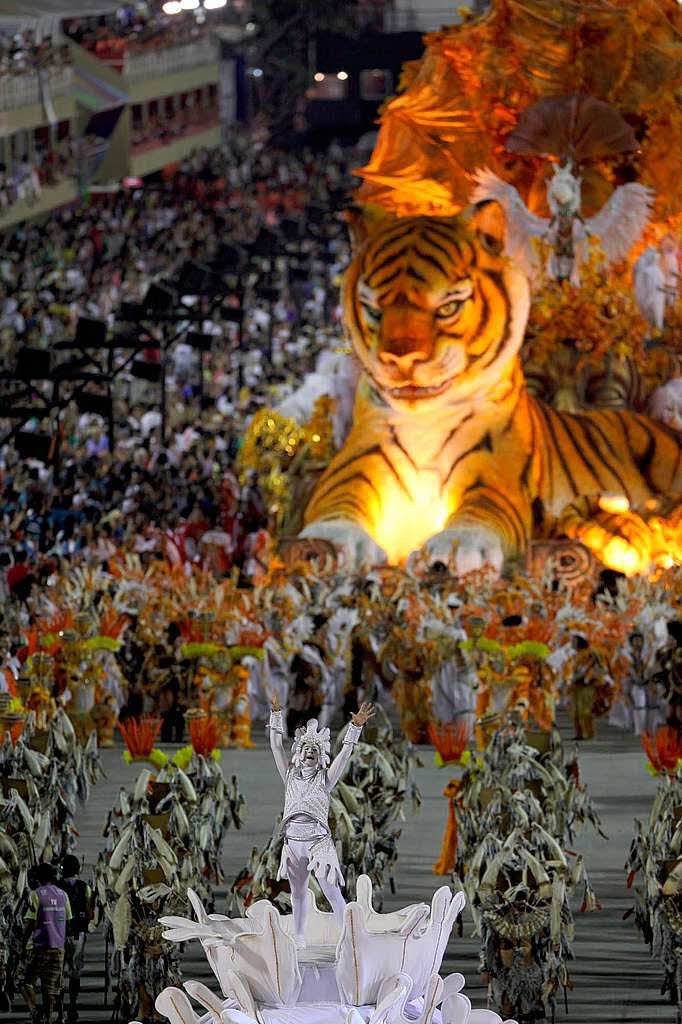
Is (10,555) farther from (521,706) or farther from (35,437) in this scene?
(521,706)

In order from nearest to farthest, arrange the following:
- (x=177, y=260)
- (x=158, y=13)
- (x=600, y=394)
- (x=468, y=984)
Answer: (x=468, y=984)
(x=600, y=394)
(x=177, y=260)
(x=158, y=13)

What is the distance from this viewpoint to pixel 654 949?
1389 cm

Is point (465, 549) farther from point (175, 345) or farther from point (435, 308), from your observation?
point (175, 345)

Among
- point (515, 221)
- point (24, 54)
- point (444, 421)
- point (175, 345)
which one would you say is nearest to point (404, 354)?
point (444, 421)

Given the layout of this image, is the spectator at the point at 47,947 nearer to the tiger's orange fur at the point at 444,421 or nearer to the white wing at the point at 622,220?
the tiger's orange fur at the point at 444,421

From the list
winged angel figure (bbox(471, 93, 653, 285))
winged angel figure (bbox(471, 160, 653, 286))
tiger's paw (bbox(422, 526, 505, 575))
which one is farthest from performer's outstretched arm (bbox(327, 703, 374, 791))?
winged angel figure (bbox(471, 93, 653, 285))

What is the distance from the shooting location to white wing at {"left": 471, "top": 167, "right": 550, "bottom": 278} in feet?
87.0

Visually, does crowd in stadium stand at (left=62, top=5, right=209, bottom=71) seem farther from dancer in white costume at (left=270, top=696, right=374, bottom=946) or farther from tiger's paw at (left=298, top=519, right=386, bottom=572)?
dancer in white costume at (left=270, top=696, right=374, bottom=946)

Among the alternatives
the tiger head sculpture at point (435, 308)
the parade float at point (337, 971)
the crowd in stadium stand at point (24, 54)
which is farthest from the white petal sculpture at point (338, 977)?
the crowd in stadium stand at point (24, 54)

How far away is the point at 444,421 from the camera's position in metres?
23.0

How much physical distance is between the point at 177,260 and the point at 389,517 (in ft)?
87.0

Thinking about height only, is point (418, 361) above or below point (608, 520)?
above

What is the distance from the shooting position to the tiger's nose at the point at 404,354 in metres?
22.3

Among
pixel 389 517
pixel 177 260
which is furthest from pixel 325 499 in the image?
pixel 177 260
